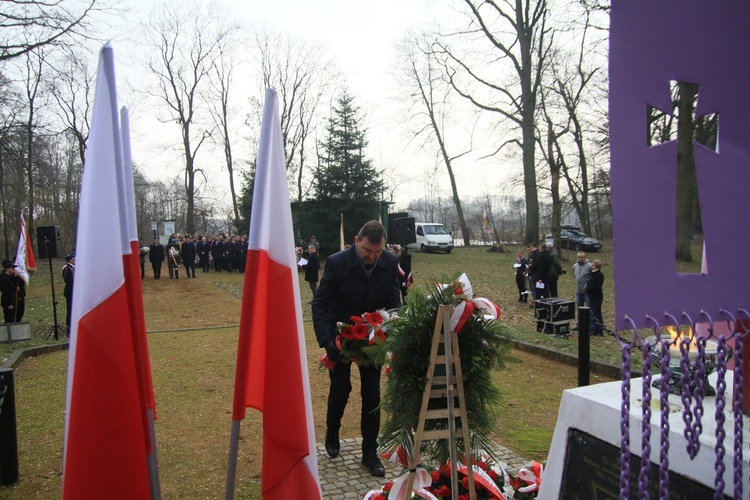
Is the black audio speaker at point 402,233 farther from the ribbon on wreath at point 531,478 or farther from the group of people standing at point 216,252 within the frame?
the ribbon on wreath at point 531,478

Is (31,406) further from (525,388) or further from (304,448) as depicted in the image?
(525,388)

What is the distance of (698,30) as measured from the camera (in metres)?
1.68

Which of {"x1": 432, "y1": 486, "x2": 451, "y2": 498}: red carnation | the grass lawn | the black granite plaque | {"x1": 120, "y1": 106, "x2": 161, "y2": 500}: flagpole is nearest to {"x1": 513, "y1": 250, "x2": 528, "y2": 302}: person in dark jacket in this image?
the grass lawn

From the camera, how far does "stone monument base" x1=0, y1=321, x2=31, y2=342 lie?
1048cm

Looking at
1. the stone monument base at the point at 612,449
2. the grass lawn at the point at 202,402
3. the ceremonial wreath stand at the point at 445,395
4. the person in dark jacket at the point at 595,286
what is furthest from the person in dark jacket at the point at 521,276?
the stone monument base at the point at 612,449

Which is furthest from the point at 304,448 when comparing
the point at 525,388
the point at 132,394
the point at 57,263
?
the point at 57,263

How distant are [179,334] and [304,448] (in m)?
9.67

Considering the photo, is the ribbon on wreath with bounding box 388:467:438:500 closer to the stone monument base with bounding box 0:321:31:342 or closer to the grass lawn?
the grass lawn

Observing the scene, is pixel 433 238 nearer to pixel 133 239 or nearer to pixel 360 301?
pixel 360 301

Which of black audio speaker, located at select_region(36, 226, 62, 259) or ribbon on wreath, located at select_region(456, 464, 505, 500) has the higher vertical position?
black audio speaker, located at select_region(36, 226, 62, 259)

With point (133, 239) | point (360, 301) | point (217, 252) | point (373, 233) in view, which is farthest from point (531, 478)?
point (217, 252)

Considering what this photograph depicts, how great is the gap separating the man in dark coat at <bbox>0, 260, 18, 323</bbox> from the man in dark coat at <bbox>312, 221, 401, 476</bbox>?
1008 centimetres

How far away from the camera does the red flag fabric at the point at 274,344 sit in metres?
2.50

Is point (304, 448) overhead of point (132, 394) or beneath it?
beneath
